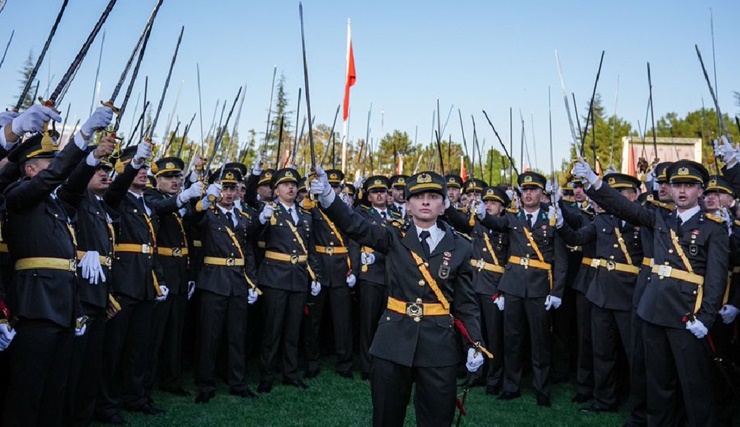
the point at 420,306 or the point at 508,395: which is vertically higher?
the point at 420,306

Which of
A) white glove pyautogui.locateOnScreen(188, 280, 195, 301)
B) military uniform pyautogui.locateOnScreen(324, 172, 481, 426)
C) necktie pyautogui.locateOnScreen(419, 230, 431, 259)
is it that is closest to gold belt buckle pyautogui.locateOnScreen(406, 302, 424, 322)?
military uniform pyautogui.locateOnScreen(324, 172, 481, 426)

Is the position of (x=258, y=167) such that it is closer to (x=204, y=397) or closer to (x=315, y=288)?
(x=315, y=288)

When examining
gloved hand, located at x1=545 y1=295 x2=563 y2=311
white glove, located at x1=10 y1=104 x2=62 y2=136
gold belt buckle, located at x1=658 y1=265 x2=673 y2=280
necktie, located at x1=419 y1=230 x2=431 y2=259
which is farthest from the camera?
gloved hand, located at x1=545 y1=295 x2=563 y2=311

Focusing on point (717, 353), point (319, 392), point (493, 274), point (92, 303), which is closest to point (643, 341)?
point (717, 353)

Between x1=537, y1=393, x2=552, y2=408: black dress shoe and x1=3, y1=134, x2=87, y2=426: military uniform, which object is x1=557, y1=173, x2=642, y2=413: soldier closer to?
x1=537, y1=393, x2=552, y2=408: black dress shoe

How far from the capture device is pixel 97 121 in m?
4.05

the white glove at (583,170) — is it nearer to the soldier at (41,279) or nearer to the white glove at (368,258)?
the white glove at (368,258)

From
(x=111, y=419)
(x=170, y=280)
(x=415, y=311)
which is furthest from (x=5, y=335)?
(x=170, y=280)

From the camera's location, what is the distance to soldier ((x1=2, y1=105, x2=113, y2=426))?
4223mm

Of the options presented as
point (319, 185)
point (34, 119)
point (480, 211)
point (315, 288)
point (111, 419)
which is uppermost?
point (34, 119)

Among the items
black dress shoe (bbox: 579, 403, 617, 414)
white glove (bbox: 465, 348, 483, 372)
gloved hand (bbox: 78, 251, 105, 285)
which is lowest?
black dress shoe (bbox: 579, 403, 617, 414)

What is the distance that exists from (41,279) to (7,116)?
3.90 feet

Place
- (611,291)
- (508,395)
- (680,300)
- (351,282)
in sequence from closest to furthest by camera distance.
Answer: (680,300) < (611,291) < (508,395) < (351,282)

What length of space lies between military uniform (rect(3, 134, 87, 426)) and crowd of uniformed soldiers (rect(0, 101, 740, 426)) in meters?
0.01
